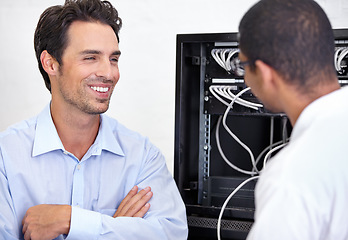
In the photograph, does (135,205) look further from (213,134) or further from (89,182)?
(213,134)

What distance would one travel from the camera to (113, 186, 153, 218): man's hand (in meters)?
1.42

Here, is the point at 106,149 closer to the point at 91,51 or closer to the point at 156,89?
the point at 91,51

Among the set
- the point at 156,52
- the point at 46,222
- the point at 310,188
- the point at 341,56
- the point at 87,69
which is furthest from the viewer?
the point at 156,52

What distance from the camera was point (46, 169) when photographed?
1.48 meters

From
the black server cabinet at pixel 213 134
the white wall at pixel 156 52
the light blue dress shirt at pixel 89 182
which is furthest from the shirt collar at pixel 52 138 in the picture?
the white wall at pixel 156 52

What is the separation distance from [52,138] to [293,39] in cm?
92

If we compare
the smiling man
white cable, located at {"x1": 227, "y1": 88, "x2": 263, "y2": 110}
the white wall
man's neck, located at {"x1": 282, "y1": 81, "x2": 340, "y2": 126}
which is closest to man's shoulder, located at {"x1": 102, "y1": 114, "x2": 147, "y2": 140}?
the smiling man

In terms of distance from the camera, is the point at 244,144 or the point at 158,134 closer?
the point at 244,144

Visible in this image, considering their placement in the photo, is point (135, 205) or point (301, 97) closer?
point (301, 97)

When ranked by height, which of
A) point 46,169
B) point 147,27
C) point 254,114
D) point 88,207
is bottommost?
point 88,207

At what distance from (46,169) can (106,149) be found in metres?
0.20

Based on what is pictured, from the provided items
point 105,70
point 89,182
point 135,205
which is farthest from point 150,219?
point 105,70

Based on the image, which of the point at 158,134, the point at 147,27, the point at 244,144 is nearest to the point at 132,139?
the point at 244,144

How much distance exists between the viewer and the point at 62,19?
1.59 metres
